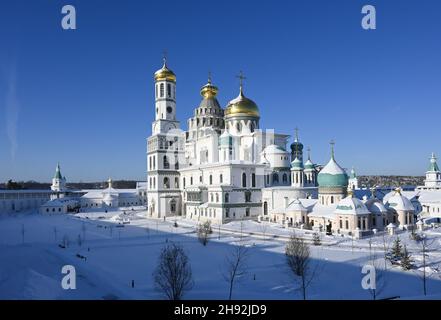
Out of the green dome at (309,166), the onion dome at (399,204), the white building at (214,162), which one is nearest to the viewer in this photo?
the onion dome at (399,204)

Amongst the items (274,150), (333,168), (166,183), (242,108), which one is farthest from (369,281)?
(166,183)

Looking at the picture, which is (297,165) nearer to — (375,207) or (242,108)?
(375,207)

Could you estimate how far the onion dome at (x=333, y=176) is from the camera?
36.5 metres

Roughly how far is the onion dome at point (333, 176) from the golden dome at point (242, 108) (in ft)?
54.9

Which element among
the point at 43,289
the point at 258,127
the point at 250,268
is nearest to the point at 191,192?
the point at 258,127

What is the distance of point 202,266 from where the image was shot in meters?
21.9

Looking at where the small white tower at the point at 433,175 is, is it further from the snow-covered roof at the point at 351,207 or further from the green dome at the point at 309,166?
the snow-covered roof at the point at 351,207

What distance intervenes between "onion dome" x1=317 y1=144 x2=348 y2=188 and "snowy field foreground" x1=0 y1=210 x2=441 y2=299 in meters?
5.83

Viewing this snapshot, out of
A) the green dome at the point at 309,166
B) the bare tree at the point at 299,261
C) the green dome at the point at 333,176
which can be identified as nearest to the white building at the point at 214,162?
the green dome at the point at 309,166

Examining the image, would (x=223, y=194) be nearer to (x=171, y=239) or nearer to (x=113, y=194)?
(x=171, y=239)

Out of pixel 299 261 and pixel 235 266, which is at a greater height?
pixel 299 261

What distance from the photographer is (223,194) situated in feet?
136

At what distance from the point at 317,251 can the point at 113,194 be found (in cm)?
5906

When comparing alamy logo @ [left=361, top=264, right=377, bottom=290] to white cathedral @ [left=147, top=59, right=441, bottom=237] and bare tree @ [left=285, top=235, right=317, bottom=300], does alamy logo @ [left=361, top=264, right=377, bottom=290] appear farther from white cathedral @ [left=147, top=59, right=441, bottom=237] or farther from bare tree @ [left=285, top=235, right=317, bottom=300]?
white cathedral @ [left=147, top=59, right=441, bottom=237]
